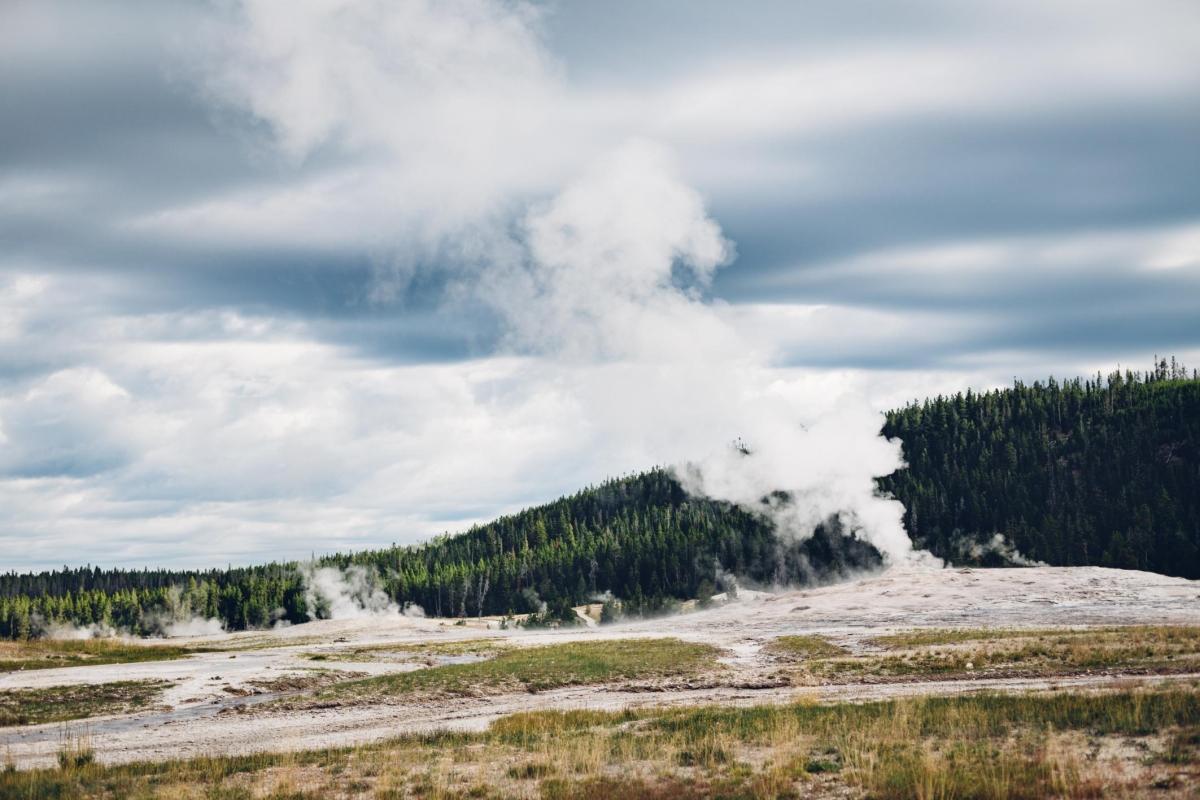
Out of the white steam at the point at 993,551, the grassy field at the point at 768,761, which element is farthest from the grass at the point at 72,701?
the white steam at the point at 993,551

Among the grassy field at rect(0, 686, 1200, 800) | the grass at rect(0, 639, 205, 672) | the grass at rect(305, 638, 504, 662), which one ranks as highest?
the grassy field at rect(0, 686, 1200, 800)

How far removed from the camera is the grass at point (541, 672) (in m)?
50.3

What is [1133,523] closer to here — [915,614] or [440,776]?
[915,614]

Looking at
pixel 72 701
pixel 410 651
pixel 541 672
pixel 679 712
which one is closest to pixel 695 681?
pixel 541 672

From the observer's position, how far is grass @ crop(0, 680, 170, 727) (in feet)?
147

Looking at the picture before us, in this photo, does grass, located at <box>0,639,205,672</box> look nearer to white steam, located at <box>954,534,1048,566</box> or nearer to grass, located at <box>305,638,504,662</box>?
grass, located at <box>305,638,504,662</box>

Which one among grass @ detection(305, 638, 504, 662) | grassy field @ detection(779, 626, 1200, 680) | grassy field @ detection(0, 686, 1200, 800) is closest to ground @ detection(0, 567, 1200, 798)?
grassy field @ detection(0, 686, 1200, 800)

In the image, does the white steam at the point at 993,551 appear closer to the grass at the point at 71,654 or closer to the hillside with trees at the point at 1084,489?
the hillside with trees at the point at 1084,489

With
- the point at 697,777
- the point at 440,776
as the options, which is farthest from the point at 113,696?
the point at 697,777

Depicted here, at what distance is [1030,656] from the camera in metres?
47.9

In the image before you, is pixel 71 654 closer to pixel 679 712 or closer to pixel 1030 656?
pixel 679 712

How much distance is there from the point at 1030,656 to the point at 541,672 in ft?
90.8

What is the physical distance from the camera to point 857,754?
74.6 ft

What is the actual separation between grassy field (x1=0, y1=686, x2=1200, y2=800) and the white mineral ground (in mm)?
5410
